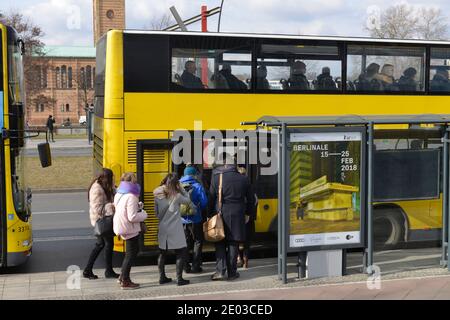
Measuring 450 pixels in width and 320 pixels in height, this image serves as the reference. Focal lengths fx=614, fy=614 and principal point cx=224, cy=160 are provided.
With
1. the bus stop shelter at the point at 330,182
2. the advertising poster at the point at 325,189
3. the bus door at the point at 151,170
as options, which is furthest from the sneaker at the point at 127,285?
the advertising poster at the point at 325,189

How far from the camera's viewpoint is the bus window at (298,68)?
10.3 m

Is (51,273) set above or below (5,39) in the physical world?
below

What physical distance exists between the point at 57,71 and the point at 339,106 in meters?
90.3

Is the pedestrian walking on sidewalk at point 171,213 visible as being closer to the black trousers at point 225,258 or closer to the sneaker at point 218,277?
the black trousers at point 225,258

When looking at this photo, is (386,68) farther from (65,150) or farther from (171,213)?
(65,150)

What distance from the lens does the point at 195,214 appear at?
887 cm

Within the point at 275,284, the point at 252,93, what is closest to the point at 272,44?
the point at 252,93

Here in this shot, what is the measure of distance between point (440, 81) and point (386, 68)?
1154mm

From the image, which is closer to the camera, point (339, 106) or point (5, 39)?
point (5, 39)

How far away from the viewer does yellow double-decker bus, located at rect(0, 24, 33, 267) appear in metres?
8.93

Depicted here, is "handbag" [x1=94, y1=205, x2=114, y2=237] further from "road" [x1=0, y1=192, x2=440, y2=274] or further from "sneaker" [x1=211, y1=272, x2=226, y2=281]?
"sneaker" [x1=211, y1=272, x2=226, y2=281]

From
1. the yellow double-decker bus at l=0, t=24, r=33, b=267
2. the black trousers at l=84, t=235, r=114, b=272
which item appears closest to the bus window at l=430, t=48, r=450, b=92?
the black trousers at l=84, t=235, r=114, b=272
